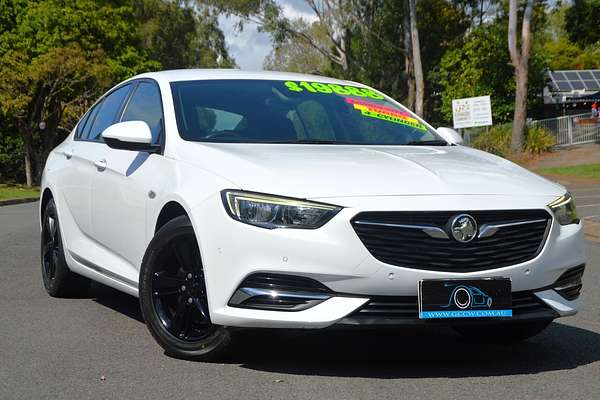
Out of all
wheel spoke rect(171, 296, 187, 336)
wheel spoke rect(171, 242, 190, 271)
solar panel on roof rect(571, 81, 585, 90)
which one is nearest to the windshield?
wheel spoke rect(171, 242, 190, 271)

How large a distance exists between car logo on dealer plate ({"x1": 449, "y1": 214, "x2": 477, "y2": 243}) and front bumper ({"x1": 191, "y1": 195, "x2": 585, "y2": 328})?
0.05 meters

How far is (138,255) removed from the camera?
5867 millimetres

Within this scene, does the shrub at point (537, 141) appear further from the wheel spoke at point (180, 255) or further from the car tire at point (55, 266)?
the wheel spoke at point (180, 255)

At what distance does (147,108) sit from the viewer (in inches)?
253

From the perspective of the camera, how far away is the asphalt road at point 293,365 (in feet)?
15.5

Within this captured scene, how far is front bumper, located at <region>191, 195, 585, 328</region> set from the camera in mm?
4641

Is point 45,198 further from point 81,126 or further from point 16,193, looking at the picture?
point 16,193

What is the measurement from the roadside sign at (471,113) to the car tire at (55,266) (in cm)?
3185

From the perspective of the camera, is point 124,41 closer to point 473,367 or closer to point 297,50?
point 297,50

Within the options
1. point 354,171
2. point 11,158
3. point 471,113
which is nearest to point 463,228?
point 354,171

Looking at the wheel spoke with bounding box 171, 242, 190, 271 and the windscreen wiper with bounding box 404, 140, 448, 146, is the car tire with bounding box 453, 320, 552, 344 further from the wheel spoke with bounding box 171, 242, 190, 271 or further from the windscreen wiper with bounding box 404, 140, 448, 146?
the wheel spoke with bounding box 171, 242, 190, 271

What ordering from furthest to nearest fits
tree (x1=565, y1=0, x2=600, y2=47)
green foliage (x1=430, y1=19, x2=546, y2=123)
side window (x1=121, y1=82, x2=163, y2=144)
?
green foliage (x1=430, y1=19, x2=546, y2=123) < tree (x1=565, y1=0, x2=600, y2=47) < side window (x1=121, y1=82, x2=163, y2=144)

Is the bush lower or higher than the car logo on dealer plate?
lower

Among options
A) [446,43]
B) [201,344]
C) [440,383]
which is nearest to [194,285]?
[201,344]
